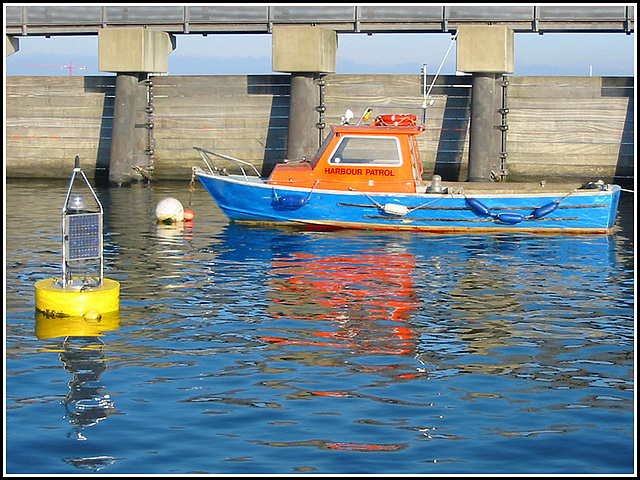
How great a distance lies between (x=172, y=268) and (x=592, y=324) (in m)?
5.97

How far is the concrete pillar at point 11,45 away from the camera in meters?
27.0

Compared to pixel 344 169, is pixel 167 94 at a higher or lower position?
higher

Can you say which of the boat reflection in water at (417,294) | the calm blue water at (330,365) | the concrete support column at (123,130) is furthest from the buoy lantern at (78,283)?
the concrete support column at (123,130)

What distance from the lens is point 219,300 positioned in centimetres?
1178

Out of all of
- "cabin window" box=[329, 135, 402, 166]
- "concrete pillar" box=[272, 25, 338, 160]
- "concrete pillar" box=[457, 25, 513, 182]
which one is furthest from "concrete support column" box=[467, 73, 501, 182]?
"cabin window" box=[329, 135, 402, 166]

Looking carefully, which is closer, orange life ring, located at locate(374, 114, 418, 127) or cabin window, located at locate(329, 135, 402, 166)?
cabin window, located at locate(329, 135, 402, 166)

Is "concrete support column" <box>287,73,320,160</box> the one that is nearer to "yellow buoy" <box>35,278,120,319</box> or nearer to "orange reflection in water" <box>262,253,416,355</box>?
"orange reflection in water" <box>262,253,416,355</box>

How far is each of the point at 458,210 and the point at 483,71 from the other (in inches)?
267

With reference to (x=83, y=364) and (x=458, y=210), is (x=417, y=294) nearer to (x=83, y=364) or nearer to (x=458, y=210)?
(x=83, y=364)

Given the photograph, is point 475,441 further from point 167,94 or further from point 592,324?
point 167,94

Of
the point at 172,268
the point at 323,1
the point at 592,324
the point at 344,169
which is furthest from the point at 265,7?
the point at 592,324

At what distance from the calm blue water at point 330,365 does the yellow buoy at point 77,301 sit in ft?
0.58

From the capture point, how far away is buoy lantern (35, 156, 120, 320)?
34.6ft

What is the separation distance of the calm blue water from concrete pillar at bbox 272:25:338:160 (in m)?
9.00
